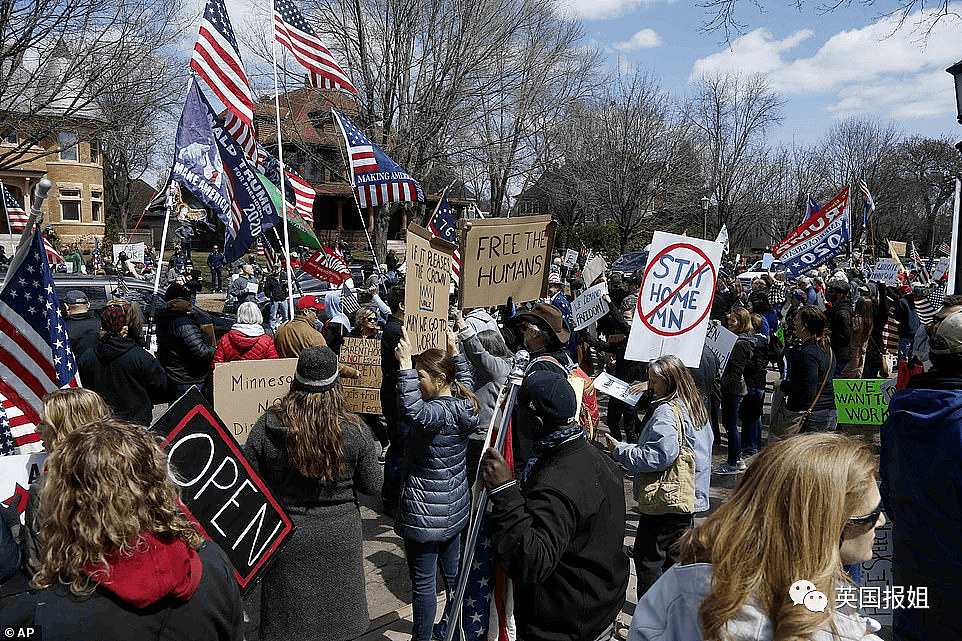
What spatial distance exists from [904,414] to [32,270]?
441 centimetres

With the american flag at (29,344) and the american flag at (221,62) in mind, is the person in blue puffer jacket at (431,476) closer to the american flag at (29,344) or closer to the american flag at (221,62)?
the american flag at (29,344)

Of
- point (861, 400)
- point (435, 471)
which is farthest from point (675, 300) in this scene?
point (435, 471)

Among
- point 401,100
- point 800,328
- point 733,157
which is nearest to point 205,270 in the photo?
point 401,100

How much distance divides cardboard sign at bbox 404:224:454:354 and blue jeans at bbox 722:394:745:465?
4.74 meters

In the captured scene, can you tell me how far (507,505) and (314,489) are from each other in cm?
147

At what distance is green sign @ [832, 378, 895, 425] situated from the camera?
5348mm

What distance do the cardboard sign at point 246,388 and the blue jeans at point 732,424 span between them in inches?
204

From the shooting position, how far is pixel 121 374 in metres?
5.94

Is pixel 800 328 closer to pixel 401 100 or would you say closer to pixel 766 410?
pixel 766 410

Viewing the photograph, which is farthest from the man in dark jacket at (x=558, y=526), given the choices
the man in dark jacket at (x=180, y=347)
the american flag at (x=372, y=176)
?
the american flag at (x=372, y=176)

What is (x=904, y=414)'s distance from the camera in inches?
120

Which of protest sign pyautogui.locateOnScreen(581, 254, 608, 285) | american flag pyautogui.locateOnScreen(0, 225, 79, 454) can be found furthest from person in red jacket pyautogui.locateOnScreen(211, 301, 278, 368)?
protest sign pyautogui.locateOnScreen(581, 254, 608, 285)

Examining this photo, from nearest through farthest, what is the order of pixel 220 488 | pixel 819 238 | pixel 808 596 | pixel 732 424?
pixel 808 596
pixel 220 488
pixel 732 424
pixel 819 238

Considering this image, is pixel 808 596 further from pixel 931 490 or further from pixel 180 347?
pixel 180 347
